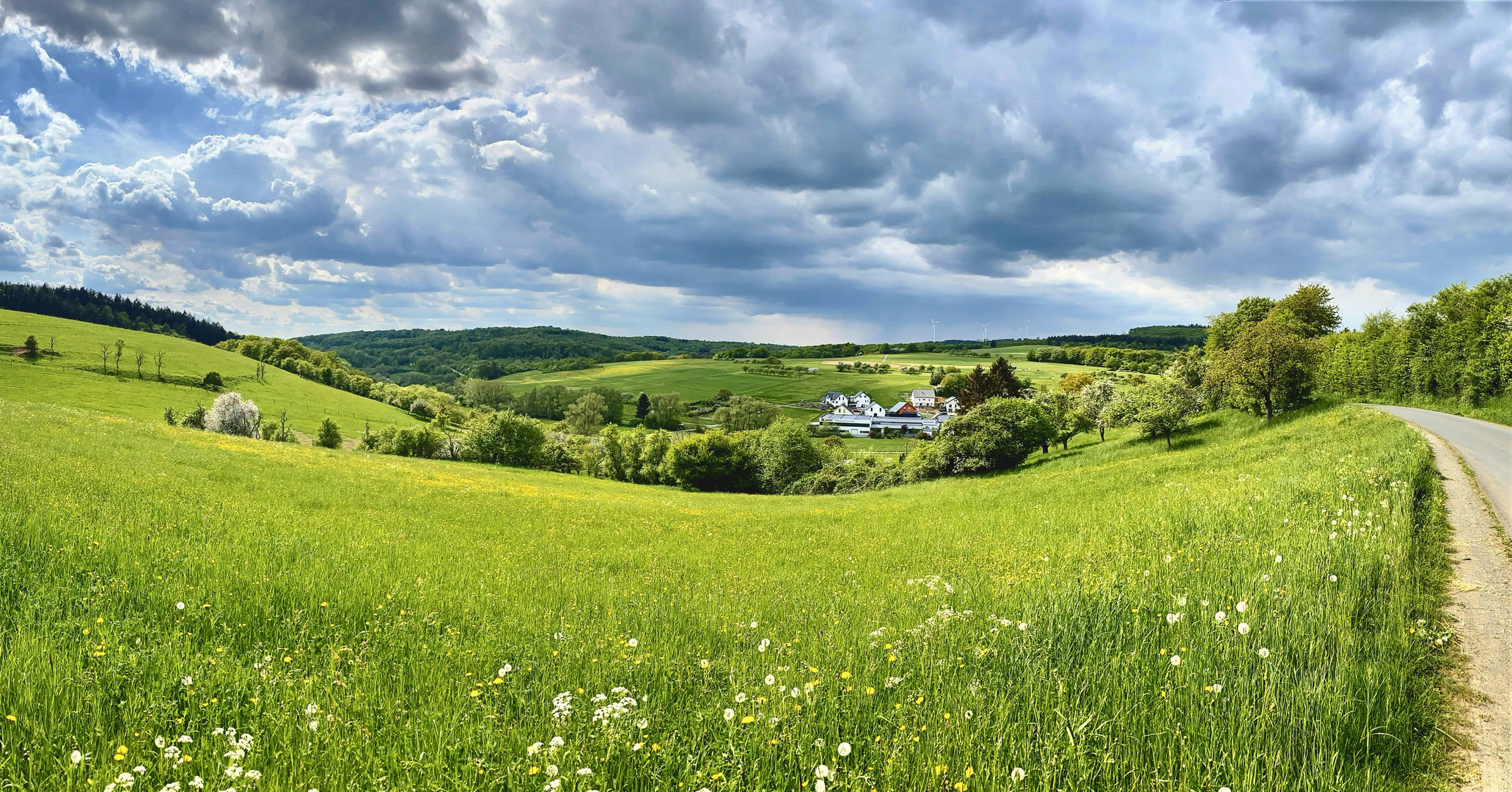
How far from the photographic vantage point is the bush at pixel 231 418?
280ft

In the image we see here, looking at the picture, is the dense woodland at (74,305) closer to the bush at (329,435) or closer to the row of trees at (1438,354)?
the bush at (329,435)

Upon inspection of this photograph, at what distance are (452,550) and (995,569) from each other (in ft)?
36.6

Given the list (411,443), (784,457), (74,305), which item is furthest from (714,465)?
(74,305)

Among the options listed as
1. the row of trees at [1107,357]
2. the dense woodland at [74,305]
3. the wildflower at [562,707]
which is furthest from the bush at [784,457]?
the dense woodland at [74,305]

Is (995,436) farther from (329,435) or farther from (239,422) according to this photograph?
(239,422)

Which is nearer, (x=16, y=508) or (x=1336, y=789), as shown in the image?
(x=1336, y=789)

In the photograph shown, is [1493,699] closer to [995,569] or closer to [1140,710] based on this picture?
[1140,710]

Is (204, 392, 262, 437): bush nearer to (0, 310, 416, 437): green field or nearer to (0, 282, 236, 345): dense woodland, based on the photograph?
(0, 310, 416, 437): green field

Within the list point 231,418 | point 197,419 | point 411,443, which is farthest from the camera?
point 197,419

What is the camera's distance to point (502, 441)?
87062 millimetres

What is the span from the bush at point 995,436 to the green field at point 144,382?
111944mm

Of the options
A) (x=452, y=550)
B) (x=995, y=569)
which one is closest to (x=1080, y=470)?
(x=995, y=569)

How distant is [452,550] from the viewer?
42.2 ft

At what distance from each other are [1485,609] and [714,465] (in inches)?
3039
